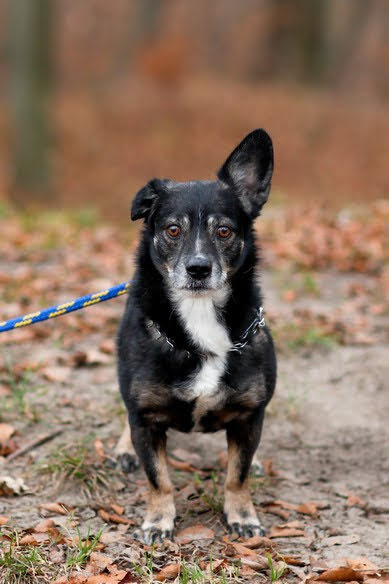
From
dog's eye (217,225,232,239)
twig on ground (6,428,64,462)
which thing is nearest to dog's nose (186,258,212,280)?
dog's eye (217,225,232,239)

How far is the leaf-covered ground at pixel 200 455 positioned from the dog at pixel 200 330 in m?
0.26

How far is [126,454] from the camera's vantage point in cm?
438

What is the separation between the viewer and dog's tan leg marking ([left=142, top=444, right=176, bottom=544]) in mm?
3670

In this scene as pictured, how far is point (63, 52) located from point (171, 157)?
1504cm

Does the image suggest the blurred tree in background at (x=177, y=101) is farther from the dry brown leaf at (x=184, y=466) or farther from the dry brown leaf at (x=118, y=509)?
the dry brown leaf at (x=118, y=509)

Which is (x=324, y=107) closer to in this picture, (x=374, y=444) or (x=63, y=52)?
(x=63, y=52)

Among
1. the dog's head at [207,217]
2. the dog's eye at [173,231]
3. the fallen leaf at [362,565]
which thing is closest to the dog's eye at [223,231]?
the dog's head at [207,217]

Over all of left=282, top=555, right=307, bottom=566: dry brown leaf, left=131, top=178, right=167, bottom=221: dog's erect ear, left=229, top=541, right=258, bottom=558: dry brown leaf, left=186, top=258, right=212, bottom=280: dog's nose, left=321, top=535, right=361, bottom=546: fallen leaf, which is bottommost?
left=321, top=535, right=361, bottom=546: fallen leaf

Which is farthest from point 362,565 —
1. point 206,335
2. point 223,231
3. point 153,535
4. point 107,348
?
point 107,348

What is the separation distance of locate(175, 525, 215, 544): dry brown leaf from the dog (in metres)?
0.07

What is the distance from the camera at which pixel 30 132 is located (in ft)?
49.6

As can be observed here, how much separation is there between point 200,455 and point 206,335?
1.21m

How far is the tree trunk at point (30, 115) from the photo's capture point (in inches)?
577

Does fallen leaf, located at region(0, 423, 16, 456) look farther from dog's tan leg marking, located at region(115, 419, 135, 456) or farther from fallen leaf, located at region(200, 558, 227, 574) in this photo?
fallen leaf, located at region(200, 558, 227, 574)
